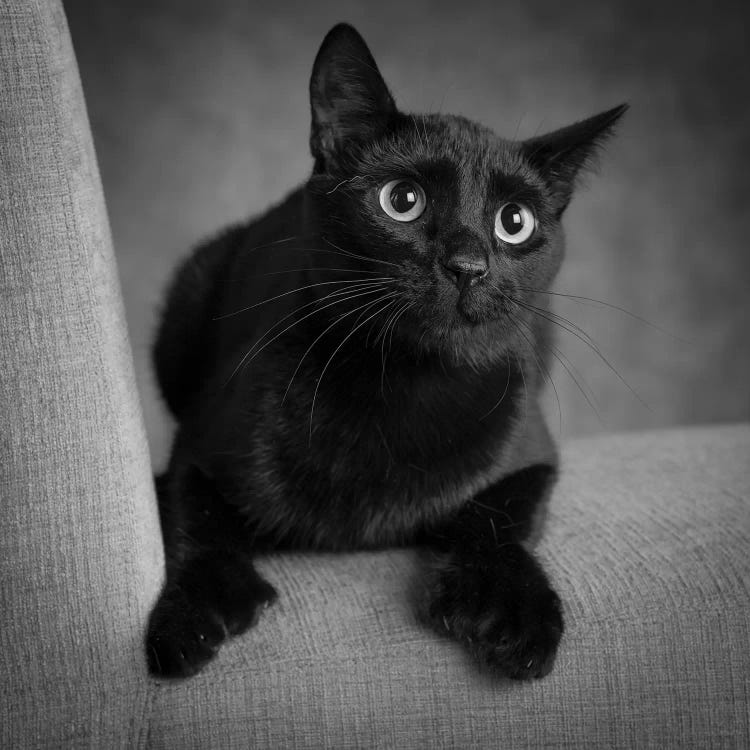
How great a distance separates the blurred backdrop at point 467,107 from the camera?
6.95 ft

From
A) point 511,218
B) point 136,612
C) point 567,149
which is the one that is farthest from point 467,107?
point 136,612

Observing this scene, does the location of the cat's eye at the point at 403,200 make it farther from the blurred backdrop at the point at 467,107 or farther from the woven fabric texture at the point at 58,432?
the blurred backdrop at the point at 467,107

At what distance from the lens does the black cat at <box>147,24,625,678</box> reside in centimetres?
91

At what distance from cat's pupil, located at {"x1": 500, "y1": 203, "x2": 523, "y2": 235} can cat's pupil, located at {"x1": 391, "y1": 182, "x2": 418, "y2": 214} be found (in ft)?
0.35

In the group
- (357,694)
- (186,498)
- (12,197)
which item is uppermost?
(12,197)

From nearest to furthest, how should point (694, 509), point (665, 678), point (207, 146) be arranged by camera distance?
point (665, 678) → point (694, 509) → point (207, 146)

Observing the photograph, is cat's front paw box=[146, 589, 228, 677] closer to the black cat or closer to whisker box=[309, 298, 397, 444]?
the black cat

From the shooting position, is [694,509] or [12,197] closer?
[12,197]

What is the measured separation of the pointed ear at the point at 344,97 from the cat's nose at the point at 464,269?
0.24m

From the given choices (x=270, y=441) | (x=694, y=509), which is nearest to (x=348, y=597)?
(x=270, y=441)

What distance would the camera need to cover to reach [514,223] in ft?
3.25

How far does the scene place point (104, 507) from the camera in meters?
0.84

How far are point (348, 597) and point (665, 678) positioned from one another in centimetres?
34

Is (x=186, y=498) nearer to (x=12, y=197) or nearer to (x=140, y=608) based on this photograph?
(x=140, y=608)
